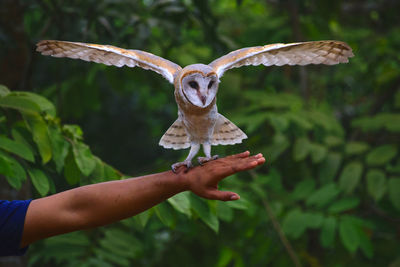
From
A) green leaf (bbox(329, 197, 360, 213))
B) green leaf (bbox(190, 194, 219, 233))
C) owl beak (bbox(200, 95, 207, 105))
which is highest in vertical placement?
owl beak (bbox(200, 95, 207, 105))

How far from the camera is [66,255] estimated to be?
9.19 ft

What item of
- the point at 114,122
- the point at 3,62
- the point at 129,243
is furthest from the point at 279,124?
the point at 114,122

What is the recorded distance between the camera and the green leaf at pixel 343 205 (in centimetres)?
318

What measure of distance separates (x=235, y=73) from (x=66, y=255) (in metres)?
2.01

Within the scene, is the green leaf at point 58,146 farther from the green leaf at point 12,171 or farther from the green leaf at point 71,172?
the green leaf at point 12,171

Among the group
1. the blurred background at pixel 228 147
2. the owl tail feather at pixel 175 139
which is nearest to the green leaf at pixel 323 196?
the blurred background at pixel 228 147

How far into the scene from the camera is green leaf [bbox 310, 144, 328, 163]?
131 inches

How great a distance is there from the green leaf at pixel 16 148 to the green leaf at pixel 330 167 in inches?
83.3

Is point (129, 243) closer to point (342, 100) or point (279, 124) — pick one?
point (279, 124)

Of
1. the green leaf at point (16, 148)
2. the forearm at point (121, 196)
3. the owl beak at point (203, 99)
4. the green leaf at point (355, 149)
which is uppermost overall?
the owl beak at point (203, 99)

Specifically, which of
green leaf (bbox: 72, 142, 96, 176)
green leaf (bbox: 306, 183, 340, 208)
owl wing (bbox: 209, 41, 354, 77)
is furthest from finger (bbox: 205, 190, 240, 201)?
green leaf (bbox: 306, 183, 340, 208)

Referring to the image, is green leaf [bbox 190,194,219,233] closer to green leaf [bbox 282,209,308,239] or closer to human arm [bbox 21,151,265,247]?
human arm [bbox 21,151,265,247]

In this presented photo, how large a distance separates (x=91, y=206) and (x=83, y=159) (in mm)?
524

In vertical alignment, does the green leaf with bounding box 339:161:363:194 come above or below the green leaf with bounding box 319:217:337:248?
above
